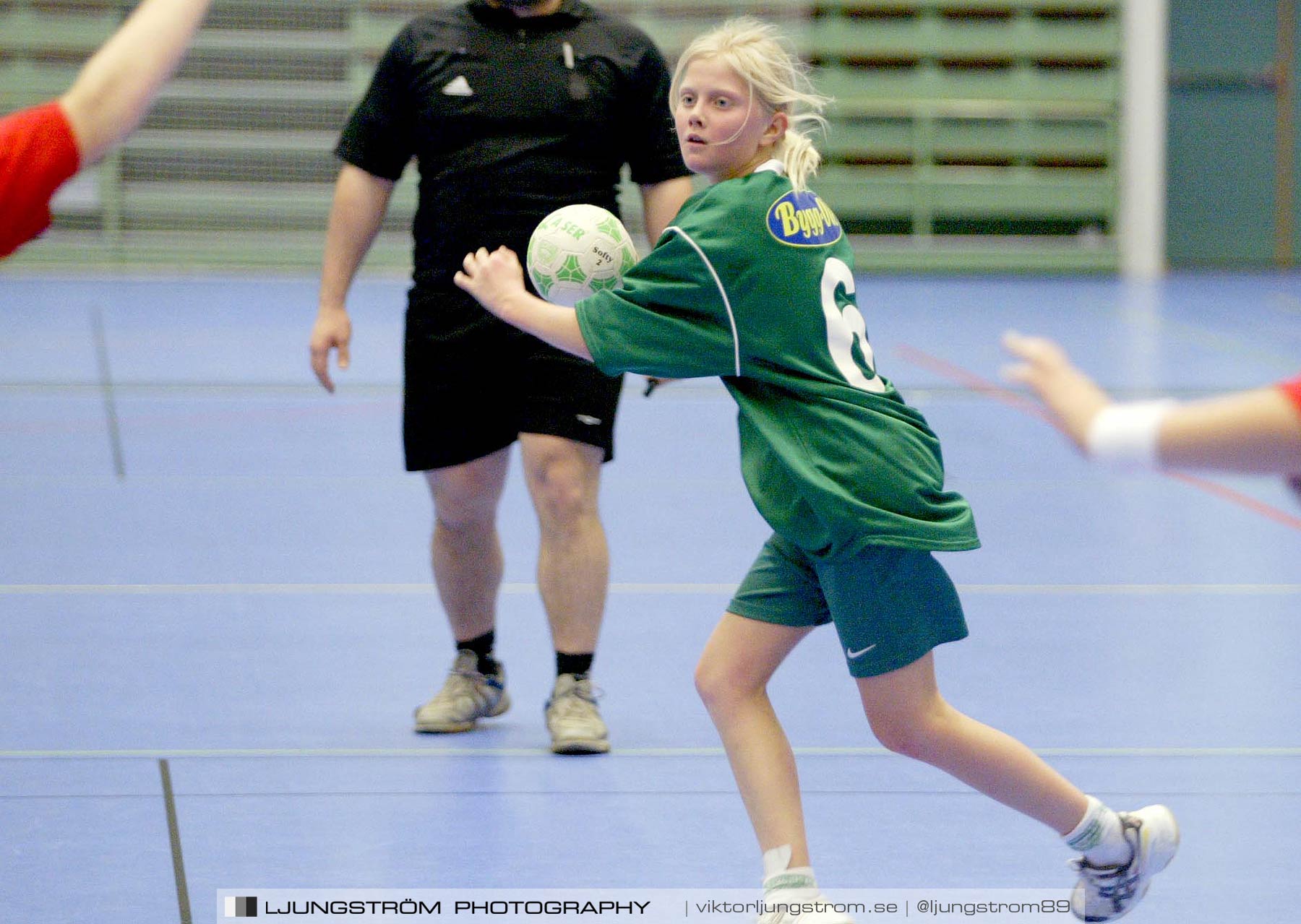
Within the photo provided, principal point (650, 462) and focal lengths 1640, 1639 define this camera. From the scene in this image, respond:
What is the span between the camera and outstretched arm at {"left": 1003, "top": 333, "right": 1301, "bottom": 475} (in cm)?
166

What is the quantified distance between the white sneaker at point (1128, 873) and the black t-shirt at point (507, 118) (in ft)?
5.85

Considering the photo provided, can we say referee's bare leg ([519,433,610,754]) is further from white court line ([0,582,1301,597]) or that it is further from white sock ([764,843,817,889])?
white court line ([0,582,1301,597])

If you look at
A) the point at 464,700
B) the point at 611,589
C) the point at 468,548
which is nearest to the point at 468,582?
the point at 468,548

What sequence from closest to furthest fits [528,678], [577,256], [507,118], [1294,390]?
[1294,390] → [577,256] → [507,118] → [528,678]

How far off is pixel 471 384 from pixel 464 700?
707mm

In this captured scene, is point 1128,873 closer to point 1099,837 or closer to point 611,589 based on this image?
point 1099,837

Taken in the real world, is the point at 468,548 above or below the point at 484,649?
above

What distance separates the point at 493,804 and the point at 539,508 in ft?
2.24

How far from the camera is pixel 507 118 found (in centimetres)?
362

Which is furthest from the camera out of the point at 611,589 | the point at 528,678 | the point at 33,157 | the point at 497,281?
the point at 611,589

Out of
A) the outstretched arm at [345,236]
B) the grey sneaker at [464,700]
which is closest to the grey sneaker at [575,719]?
the grey sneaker at [464,700]

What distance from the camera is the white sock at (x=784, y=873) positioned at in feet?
7.89

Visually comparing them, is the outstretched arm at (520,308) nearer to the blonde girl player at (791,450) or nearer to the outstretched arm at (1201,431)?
the blonde girl player at (791,450)

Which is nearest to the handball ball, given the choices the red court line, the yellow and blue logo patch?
the yellow and blue logo patch
